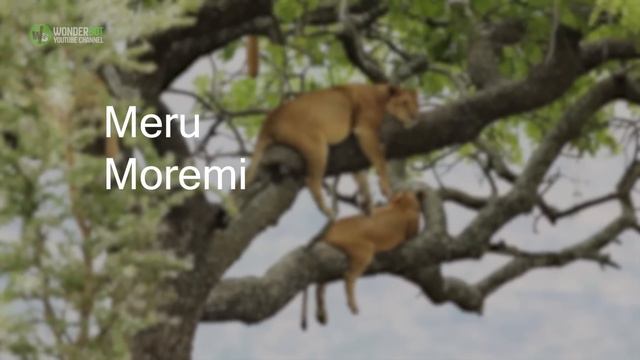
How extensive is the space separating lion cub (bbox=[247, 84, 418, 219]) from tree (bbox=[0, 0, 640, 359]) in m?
0.14

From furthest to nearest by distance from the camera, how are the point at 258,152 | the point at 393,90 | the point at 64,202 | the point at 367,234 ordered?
the point at 367,234 < the point at 393,90 < the point at 258,152 < the point at 64,202

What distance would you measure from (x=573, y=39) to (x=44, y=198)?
6.96m

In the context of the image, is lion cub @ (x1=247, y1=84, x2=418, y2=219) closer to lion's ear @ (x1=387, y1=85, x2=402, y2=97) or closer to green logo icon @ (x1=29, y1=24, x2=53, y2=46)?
lion's ear @ (x1=387, y1=85, x2=402, y2=97)

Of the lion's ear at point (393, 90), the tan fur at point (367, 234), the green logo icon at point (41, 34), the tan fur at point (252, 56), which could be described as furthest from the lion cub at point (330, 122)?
the green logo icon at point (41, 34)

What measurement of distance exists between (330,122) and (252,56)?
1.12m

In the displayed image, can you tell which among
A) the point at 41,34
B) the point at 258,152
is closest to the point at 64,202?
the point at 41,34

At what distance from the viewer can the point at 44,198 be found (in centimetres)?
494

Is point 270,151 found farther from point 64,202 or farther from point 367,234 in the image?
point 64,202

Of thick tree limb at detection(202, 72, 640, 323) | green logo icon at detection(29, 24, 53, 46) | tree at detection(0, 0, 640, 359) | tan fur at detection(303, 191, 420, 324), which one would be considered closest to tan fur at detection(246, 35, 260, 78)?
tree at detection(0, 0, 640, 359)

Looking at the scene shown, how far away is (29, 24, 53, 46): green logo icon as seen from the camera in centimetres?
560

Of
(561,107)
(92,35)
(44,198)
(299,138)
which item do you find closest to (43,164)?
(44,198)

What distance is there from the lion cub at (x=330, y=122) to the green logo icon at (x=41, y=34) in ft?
15.7

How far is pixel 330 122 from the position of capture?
1080cm

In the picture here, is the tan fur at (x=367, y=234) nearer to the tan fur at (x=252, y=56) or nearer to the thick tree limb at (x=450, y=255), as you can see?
the thick tree limb at (x=450, y=255)
